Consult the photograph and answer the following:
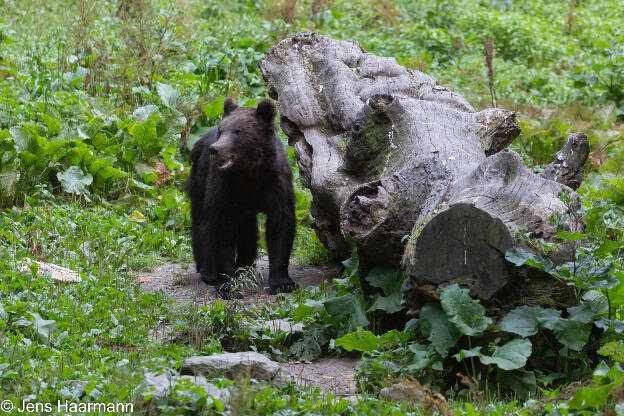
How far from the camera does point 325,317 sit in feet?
18.5

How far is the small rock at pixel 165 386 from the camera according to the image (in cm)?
391

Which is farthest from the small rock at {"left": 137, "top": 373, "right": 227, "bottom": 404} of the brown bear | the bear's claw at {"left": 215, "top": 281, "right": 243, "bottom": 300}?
the brown bear

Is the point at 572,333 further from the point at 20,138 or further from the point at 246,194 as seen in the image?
the point at 20,138

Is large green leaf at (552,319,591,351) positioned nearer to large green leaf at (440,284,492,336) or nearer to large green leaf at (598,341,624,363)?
large green leaf at (598,341,624,363)

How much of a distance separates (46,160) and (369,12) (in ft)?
31.7

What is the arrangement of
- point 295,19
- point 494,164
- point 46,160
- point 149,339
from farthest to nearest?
point 295,19, point 46,160, point 149,339, point 494,164

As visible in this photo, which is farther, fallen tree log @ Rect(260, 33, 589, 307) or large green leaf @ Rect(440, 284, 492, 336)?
fallen tree log @ Rect(260, 33, 589, 307)

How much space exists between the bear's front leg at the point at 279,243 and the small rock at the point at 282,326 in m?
1.46

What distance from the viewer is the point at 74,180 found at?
347 inches

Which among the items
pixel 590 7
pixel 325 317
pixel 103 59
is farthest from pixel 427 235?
pixel 590 7

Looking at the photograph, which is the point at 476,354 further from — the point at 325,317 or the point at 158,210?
the point at 158,210

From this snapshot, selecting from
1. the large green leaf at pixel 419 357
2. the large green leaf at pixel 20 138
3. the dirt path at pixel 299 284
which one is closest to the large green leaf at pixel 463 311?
the large green leaf at pixel 419 357

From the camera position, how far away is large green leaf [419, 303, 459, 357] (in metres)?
4.56

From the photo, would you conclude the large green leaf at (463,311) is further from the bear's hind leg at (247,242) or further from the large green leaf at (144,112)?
the large green leaf at (144,112)
